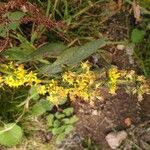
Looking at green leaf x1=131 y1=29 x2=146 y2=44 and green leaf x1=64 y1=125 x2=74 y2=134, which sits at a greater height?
green leaf x1=131 y1=29 x2=146 y2=44

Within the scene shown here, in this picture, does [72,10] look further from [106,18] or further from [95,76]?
[95,76]

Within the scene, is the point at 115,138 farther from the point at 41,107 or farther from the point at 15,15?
the point at 15,15

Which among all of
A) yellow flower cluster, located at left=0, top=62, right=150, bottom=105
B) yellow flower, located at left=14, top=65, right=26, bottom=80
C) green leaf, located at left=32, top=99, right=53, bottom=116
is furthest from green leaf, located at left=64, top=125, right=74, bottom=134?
yellow flower, located at left=14, top=65, right=26, bottom=80

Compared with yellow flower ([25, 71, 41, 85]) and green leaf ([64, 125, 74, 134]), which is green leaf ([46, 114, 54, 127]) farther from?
yellow flower ([25, 71, 41, 85])

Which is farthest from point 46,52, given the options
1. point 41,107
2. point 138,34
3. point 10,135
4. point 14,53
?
point 138,34

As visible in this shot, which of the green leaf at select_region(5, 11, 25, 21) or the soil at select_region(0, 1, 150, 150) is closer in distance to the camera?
the green leaf at select_region(5, 11, 25, 21)

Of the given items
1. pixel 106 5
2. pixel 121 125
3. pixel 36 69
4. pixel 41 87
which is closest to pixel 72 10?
pixel 106 5

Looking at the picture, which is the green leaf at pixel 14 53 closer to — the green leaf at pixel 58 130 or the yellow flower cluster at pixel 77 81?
the yellow flower cluster at pixel 77 81

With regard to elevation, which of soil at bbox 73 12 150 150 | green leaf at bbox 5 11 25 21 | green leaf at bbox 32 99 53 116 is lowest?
soil at bbox 73 12 150 150
